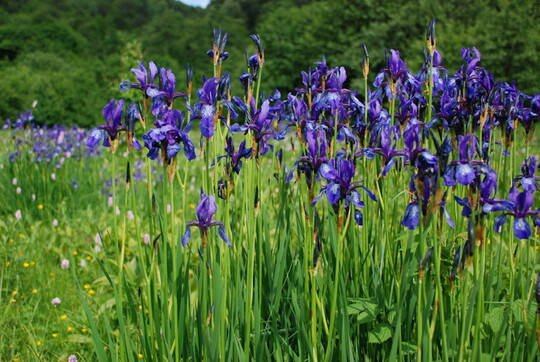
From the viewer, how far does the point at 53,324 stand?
339 centimetres

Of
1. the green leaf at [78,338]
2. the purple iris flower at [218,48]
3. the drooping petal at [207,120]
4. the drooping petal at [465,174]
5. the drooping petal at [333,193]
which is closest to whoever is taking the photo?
the drooping petal at [465,174]

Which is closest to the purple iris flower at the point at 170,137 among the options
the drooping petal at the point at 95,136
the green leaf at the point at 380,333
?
the drooping petal at the point at 95,136

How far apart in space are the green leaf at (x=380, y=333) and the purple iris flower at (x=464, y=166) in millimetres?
690

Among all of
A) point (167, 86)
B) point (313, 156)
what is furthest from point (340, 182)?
point (167, 86)

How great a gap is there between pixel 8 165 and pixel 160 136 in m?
5.23

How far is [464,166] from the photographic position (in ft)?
4.87

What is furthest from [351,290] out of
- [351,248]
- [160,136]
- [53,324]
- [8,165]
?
[8,165]

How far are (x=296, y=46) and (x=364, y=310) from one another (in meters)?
28.3

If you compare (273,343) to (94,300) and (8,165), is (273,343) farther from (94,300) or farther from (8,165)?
(8,165)

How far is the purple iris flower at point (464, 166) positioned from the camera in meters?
1.46

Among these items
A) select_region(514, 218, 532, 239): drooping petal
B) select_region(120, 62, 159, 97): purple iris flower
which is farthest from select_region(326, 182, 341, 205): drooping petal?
select_region(120, 62, 159, 97): purple iris flower

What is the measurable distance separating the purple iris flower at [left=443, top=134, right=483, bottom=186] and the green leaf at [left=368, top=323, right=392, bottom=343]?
27.2 inches

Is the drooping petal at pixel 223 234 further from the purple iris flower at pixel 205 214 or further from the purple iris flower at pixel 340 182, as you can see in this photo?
the purple iris flower at pixel 340 182

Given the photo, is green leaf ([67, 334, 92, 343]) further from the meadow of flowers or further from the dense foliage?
the dense foliage
